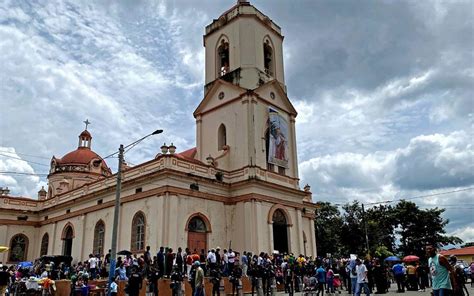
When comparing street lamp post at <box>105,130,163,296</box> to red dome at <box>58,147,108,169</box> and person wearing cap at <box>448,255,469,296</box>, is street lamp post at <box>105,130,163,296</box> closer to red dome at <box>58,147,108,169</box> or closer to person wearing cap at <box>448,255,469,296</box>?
person wearing cap at <box>448,255,469,296</box>

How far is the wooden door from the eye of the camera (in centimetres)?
2573

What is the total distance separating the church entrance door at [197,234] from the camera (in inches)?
1016

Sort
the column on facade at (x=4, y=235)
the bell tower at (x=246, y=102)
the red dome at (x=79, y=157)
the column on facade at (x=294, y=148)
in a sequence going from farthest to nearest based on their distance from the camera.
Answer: the red dome at (x=79, y=157), the column on facade at (x=4, y=235), the column on facade at (x=294, y=148), the bell tower at (x=246, y=102)

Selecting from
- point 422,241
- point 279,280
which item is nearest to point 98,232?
point 279,280

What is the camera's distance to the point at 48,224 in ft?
122

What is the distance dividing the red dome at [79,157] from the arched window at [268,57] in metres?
22.9

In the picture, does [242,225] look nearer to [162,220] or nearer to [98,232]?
[162,220]

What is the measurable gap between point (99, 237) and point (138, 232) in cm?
567

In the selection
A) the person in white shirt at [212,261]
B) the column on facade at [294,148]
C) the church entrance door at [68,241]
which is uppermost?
the column on facade at [294,148]

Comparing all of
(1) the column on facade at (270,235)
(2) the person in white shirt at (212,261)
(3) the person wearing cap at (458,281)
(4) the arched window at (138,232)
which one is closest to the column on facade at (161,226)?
(4) the arched window at (138,232)

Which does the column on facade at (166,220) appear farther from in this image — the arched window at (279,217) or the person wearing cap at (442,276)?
the person wearing cap at (442,276)

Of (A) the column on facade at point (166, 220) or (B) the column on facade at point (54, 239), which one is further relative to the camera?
(B) the column on facade at point (54, 239)

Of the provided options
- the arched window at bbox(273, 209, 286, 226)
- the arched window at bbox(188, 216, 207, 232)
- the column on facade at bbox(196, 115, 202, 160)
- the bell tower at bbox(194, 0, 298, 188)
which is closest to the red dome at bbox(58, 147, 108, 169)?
the column on facade at bbox(196, 115, 202, 160)

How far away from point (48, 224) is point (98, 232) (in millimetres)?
9298
